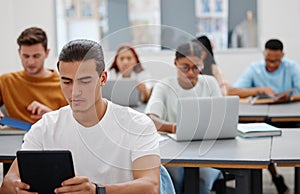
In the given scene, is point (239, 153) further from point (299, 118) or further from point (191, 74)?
point (299, 118)

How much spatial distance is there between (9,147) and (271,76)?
2.57 m

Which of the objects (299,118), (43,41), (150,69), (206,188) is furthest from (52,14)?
(150,69)

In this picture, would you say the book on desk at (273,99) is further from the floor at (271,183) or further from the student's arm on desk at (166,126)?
the student's arm on desk at (166,126)

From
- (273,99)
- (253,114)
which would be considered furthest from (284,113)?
(273,99)

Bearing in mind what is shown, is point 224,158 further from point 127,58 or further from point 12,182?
point 127,58

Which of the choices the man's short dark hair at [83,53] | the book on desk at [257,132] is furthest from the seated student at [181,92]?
the man's short dark hair at [83,53]

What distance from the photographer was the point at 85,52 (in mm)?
2004

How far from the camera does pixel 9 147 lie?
2830 mm

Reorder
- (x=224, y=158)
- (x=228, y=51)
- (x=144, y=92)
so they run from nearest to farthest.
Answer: (x=224, y=158)
(x=144, y=92)
(x=228, y=51)

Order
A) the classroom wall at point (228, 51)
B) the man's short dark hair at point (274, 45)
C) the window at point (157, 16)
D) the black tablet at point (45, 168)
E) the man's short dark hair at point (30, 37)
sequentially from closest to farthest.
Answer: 1. the black tablet at point (45, 168)
2. the man's short dark hair at point (30, 37)
3. the man's short dark hair at point (274, 45)
4. the classroom wall at point (228, 51)
5. the window at point (157, 16)

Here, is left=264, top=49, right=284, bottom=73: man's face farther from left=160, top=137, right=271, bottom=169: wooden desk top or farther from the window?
left=160, top=137, right=271, bottom=169: wooden desk top

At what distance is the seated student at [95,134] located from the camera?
1980 mm

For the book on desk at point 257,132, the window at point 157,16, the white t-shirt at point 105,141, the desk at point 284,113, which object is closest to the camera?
the white t-shirt at point 105,141

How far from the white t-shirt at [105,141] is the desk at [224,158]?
0.36 metres
